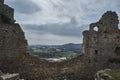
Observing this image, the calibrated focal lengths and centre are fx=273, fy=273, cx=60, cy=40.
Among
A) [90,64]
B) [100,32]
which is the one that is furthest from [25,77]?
[100,32]

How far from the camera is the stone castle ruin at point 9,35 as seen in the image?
2609 cm

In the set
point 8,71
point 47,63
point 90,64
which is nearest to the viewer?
point 8,71

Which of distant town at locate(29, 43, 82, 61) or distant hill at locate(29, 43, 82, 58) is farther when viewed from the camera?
distant hill at locate(29, 43, 82, 58)

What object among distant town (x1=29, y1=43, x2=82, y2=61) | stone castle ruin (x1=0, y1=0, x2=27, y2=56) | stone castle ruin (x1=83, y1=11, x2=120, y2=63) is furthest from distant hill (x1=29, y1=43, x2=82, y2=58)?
stone castle ruin (x1=0, y1=0, x2=27, y2=56)

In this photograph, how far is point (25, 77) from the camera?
27125 mm

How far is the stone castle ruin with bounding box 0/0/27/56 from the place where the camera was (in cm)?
2609

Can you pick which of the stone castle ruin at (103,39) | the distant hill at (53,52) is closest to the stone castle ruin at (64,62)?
the stone castle ruin at (103,39)

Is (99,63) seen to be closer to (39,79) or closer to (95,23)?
(95,23)

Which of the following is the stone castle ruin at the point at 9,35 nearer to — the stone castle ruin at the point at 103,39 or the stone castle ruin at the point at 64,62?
the stone castle ruin at the point at 64,62

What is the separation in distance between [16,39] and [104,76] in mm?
11141

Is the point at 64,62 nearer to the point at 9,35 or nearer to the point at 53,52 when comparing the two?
the point at 9,35

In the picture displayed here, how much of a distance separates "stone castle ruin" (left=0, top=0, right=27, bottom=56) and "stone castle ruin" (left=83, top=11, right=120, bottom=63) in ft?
25.8

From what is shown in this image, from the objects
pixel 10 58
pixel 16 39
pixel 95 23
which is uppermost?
pixel 95 23

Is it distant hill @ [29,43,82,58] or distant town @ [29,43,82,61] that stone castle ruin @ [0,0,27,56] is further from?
distant hill @ [29,43,82,58]
